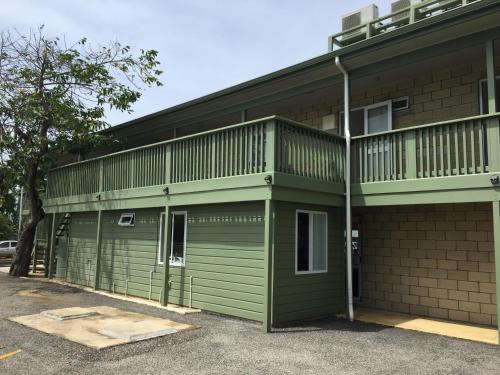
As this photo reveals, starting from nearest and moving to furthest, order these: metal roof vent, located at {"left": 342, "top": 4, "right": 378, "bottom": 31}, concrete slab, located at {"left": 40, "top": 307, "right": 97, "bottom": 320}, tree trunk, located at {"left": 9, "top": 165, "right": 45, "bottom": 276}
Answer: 1. concrete slab, located at {"left": 40, "top": 307, "right": 97, "bottom": 320}
2. metal roof vent, located at {"left": 342, "top": 4, "right": 378, "bottom": 31}
3. tree trunk, located at {"left": 9, "top": 165, "right": 45, "bottom": 276}

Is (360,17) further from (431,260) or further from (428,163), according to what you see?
(431,260)

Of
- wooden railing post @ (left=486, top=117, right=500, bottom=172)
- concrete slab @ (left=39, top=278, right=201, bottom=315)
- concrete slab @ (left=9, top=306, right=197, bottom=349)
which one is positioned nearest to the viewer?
concrete slab @ (left=9, top=306, right=197, bottom=349)

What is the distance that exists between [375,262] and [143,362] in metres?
6.37

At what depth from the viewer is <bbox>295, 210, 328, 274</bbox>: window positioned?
29.3ft

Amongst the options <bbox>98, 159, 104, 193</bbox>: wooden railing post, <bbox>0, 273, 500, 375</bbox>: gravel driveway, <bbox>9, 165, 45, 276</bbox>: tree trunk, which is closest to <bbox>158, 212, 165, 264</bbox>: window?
<bbox>0, 273, 500, 375</bbox>: gravel driveway

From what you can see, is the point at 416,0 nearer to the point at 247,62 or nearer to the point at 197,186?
the point at 247,62

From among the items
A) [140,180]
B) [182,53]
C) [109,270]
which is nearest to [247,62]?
[182,53]

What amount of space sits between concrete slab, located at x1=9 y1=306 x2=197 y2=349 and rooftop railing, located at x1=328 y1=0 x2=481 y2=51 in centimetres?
811

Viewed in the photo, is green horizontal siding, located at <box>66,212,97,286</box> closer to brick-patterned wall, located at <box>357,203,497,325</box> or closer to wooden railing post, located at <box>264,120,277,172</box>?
wooden railing post, located at <box>264,120,277,172</box>

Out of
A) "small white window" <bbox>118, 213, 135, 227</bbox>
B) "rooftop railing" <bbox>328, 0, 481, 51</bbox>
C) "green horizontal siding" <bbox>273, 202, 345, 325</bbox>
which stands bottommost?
"green horizontal siding" <bbox>273, 202, 345, 325</bbox>

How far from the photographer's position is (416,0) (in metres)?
10.4

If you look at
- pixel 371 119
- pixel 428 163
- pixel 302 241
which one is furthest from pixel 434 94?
pixel 302 241

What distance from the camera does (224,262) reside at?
9344mm

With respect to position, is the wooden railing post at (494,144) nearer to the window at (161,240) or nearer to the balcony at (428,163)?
the balcony at (428,163)
